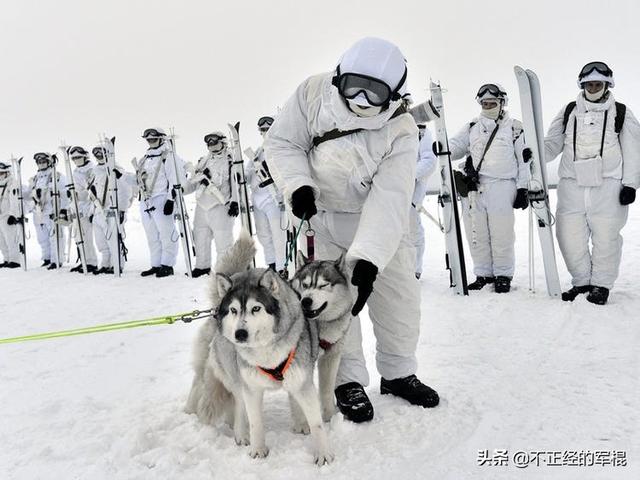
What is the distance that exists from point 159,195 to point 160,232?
762 mm

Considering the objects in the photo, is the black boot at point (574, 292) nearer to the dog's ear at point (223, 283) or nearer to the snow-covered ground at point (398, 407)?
the snow-covered ground at point (398, 407)

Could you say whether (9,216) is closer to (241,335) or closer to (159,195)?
(159,195)

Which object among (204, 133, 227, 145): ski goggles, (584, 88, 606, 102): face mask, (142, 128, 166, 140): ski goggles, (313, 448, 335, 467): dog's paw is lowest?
(313, 448, 335, 467): dog's paw

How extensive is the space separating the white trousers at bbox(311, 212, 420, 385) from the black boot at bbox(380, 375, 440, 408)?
0.04 m

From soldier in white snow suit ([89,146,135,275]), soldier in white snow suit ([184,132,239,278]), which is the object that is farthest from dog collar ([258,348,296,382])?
soldier in white snow suit ([89,146,135,275])

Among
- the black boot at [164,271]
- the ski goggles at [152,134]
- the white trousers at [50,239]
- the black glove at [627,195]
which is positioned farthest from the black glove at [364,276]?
the white trousers at [50,239]

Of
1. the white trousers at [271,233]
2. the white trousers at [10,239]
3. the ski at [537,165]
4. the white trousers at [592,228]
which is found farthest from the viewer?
the white trousers at [10,239]

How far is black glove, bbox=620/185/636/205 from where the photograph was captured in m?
5.30

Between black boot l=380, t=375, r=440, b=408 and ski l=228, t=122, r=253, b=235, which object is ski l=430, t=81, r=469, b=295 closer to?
black boot l=380, t=375, r=440, b=408

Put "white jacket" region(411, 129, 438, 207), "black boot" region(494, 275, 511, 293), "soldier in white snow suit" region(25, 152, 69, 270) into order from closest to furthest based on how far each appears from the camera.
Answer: "black boot" region(494, 275, 511, 293) < "white jacket" region(411, 129, 438, 207) < "soldier in white snow suit" region(25, 152, 69, 270)

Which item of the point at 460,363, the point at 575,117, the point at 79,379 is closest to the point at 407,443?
the point at 460,363

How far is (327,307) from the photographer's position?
9.11 ft

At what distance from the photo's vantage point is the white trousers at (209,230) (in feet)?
31.7

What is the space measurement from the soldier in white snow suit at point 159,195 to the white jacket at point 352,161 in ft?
24.4
